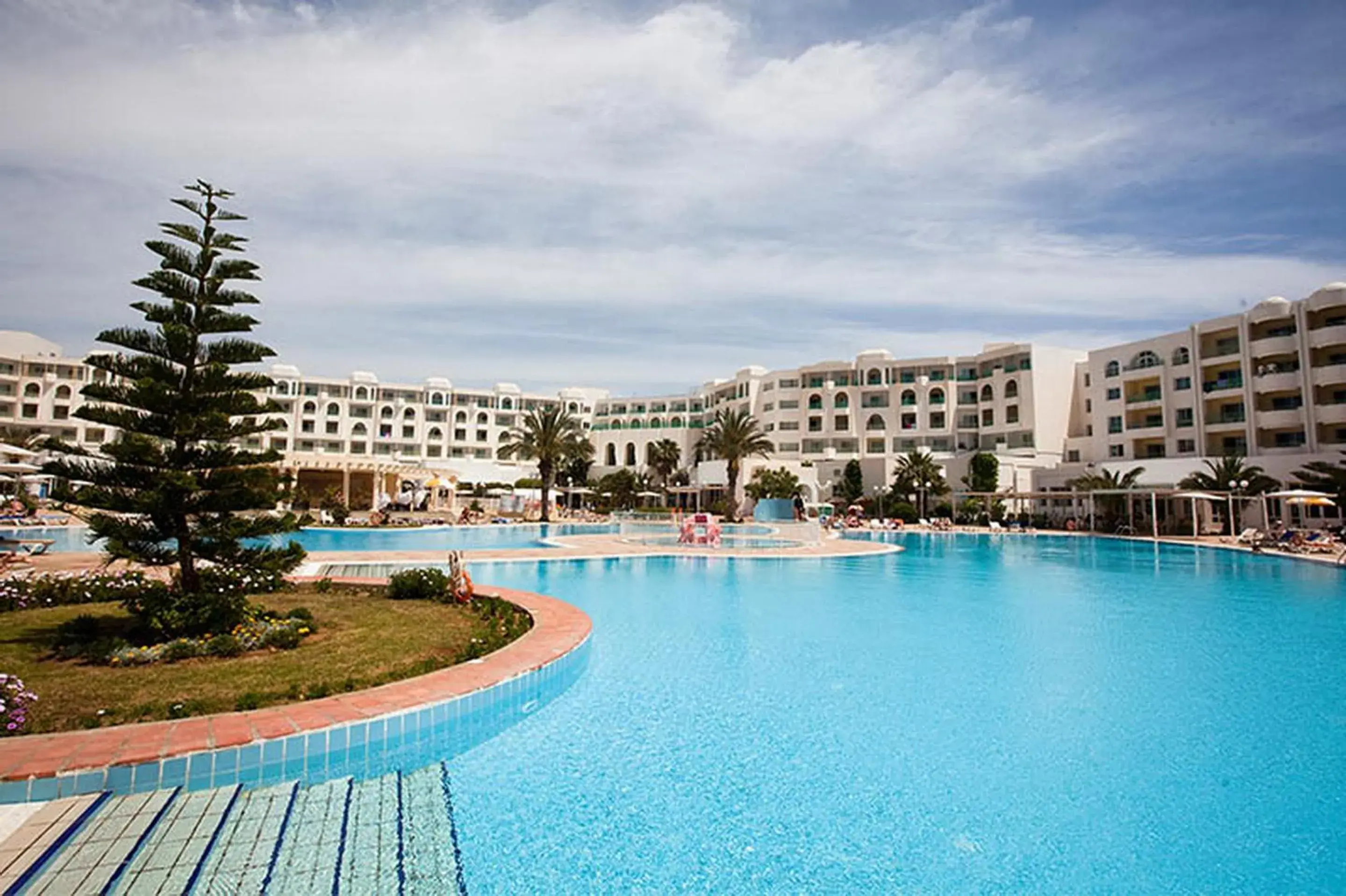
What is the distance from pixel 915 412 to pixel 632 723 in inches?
2089

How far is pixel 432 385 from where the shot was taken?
74750 millimetres

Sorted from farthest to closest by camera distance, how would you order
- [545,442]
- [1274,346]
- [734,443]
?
[734,443]
[545,442]
[1274,346]

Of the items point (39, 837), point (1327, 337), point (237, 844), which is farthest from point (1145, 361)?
point (39, 837)

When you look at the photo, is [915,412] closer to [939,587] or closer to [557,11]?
[939,587]

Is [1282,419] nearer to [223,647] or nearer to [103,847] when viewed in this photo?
[223,647]

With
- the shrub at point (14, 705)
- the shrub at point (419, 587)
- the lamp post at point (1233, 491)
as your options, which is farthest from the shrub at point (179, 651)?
the lamp post at point (1233, 491)

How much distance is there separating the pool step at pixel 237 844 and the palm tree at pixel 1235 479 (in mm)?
38547

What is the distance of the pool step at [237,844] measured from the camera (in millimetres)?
3619

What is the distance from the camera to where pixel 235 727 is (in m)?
5.23

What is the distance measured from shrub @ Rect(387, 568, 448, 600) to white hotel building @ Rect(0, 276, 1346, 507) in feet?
89.3

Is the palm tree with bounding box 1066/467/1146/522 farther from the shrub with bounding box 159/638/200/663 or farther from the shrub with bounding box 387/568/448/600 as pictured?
the shrub with bounding box 159/638/200/663

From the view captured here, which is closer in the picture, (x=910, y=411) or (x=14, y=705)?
(x=14, y=705)

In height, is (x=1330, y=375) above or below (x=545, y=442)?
above

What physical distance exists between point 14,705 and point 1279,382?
45897mm
